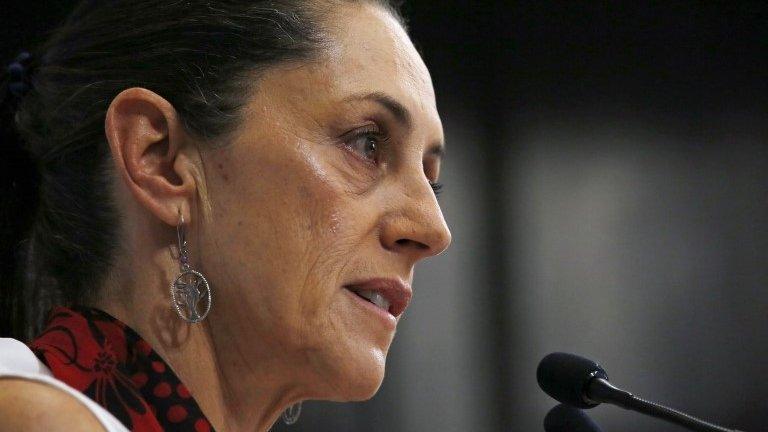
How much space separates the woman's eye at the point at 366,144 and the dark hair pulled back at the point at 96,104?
12 centimetres

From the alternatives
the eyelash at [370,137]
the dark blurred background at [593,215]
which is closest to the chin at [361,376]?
the eyelash at [370,137]

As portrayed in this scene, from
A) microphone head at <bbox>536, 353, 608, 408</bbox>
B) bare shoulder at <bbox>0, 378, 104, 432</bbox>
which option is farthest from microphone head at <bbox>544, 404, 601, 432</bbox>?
bare shoulder at <bbox>0, 378, 104, 432</bbox>

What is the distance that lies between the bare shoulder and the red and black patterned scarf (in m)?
0.14

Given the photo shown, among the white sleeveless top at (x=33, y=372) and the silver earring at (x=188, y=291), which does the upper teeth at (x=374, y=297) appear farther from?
the white sleeveless top at (x=33, y=372)

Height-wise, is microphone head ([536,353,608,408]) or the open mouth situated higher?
the open mouth

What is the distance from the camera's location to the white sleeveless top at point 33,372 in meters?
0.81

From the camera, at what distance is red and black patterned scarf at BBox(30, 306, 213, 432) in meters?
0.96

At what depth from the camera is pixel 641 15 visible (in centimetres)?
257

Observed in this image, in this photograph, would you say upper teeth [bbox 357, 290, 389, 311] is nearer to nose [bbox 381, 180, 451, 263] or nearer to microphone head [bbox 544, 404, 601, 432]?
nose [bbox 381, 180, 451, 263]

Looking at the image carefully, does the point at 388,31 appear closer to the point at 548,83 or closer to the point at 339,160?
the point at 339,160

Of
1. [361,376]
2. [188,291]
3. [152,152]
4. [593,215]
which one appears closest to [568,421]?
[361,376]

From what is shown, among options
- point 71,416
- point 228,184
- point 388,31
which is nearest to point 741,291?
point 388,31

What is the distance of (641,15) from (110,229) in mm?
1893

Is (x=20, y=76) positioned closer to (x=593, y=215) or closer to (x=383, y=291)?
(x=383, y=291)
